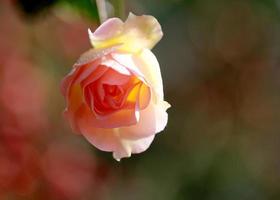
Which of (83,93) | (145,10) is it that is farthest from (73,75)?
(145,10)

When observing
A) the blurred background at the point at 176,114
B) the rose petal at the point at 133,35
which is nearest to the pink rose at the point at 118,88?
the rose petal at the point at 133,35

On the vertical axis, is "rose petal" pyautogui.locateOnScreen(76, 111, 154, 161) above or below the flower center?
below

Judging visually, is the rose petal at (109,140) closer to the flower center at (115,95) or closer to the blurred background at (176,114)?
the flower center at (115,95)

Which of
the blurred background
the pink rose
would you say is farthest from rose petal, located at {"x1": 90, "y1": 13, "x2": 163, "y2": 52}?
the blurred background

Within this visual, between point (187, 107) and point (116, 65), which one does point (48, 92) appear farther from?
point (116, 65)

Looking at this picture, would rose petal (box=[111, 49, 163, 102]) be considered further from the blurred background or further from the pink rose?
the blurred background
